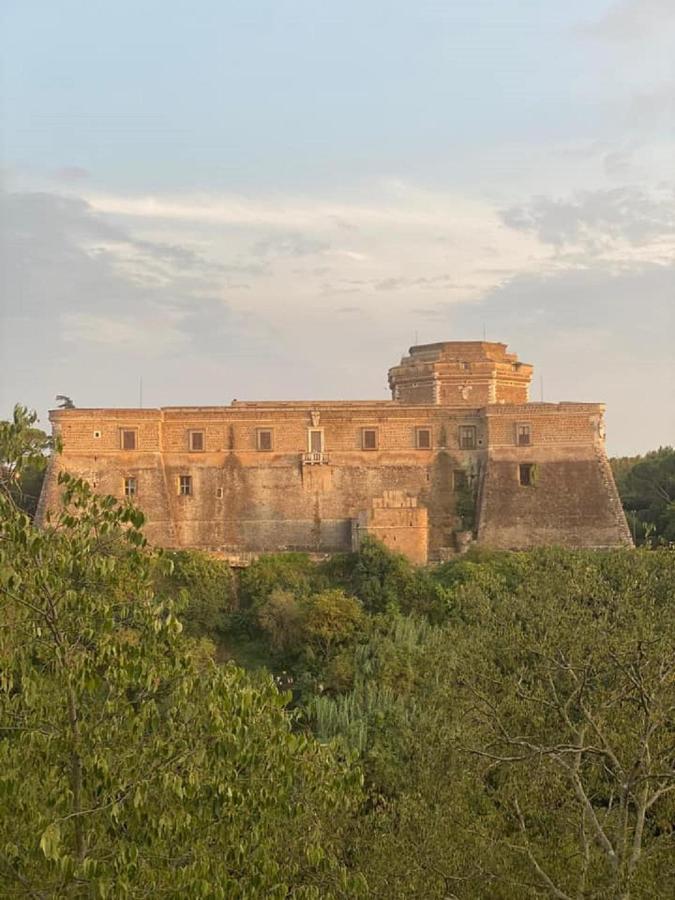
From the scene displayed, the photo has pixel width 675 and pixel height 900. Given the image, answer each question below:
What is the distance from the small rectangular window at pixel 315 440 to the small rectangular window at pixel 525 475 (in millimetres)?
6277

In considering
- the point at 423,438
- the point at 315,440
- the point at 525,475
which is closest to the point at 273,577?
the point at 315,440

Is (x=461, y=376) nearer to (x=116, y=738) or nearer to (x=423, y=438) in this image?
(x=423, y=438)

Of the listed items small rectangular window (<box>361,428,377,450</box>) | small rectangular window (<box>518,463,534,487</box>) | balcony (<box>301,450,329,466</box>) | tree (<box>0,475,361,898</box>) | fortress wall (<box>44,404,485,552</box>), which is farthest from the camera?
small rectangular window (<box>361,428,377,450</box>)

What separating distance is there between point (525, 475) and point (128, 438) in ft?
40.8

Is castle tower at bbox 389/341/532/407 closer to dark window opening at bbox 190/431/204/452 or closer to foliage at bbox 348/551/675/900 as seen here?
dark window opening at bbox 190/431/204/452

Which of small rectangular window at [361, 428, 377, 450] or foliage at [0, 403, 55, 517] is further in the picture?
small rectangular window at [361, 428, 377, 450]

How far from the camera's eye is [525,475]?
125ft

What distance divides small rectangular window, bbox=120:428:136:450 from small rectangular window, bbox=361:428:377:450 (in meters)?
7.17

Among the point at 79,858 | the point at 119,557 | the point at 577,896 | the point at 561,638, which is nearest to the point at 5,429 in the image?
the point at 119,557

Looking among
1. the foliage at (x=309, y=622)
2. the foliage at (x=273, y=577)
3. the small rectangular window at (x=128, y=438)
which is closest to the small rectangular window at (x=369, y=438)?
the foliage at (x=273, y=577)

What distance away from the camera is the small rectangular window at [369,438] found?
38.5m

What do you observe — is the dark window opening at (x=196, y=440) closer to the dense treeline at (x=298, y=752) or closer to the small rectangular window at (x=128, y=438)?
the small rectangular window at (x=128, y=438)

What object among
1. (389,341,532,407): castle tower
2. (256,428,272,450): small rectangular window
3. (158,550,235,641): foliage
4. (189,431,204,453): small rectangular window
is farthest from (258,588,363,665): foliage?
(389,341,532,407): castle tower

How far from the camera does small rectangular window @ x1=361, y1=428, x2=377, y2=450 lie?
38.5 metres
